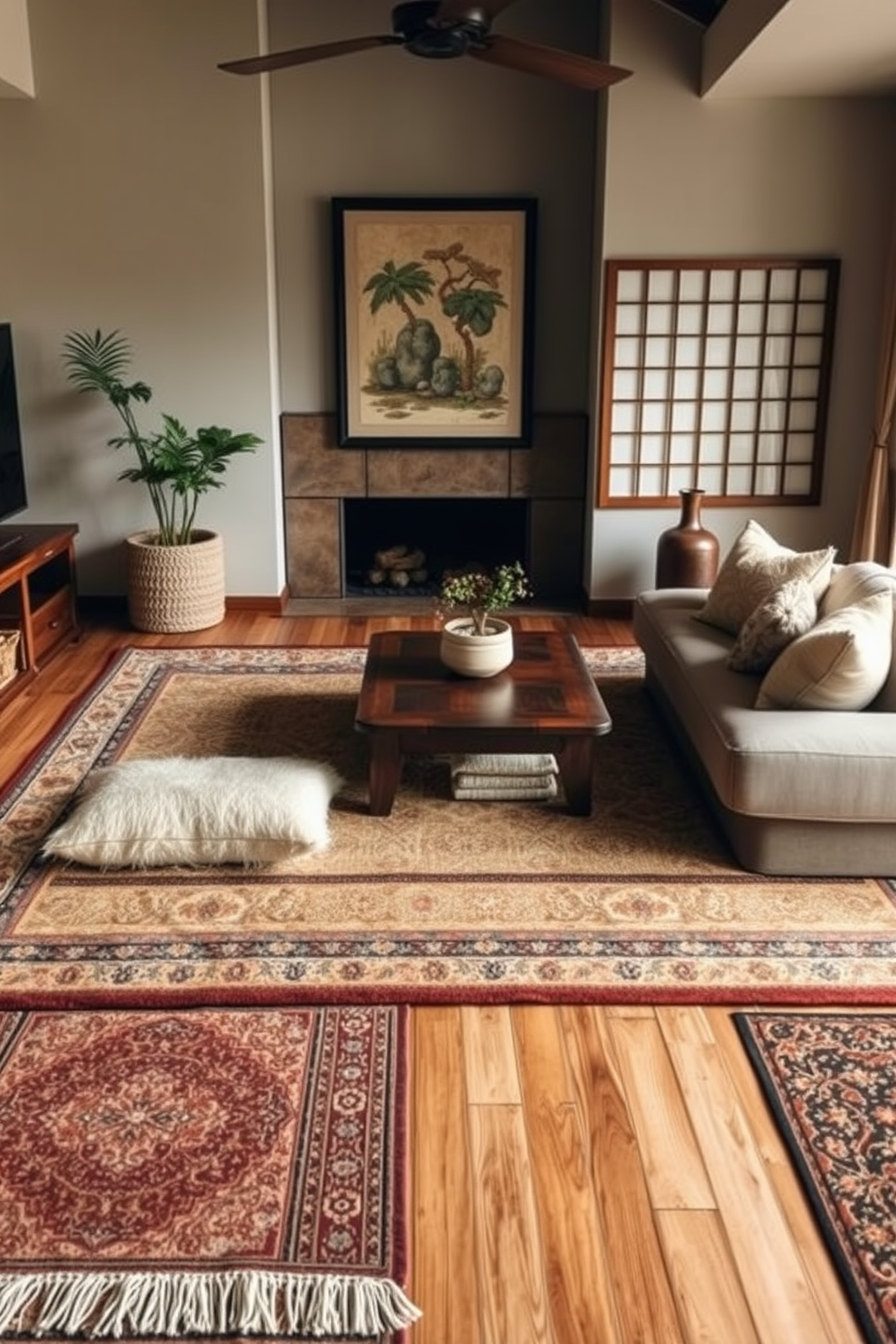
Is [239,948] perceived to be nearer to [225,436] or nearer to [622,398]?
[225,436]

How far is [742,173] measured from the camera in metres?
5.27

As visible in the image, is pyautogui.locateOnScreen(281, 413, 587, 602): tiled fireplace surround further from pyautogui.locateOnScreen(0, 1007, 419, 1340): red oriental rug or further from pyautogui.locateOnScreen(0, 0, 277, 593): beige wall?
pyautogui.locateOnScreen(0, 1007, 419, 1340): red oriental rug

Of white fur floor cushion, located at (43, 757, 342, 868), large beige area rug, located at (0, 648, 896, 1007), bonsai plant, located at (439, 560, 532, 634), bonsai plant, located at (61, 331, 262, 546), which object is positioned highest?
bonsai plant, located at (61, 331, 262, 546)

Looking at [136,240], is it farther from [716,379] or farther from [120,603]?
[716,379]

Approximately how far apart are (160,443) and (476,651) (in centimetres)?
247

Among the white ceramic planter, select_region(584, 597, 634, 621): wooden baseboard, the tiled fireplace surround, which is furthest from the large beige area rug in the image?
the tiled fireplace surround

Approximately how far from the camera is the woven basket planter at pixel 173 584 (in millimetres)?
5398

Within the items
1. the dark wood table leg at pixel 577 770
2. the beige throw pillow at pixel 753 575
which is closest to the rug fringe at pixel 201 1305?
the dark wood table leg at pixel 577 770

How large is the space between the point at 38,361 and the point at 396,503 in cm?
191

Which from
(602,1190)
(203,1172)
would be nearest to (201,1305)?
(203,1172)

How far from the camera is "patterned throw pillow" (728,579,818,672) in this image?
3.56m

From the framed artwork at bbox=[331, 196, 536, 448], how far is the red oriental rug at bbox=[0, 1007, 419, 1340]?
3923mm

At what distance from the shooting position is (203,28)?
17.0 ft

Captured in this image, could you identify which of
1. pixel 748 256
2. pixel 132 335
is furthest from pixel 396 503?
pixel 748 256
